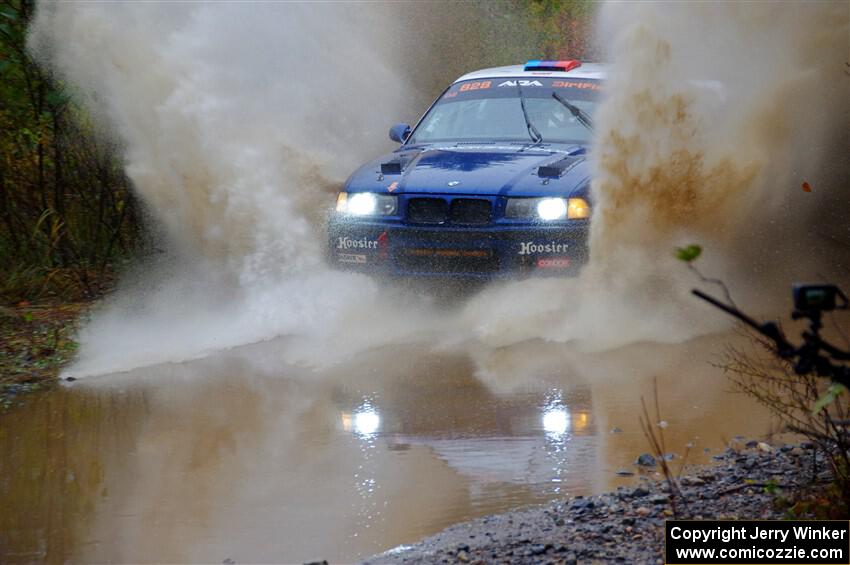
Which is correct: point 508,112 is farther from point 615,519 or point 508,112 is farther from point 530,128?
point 615,519

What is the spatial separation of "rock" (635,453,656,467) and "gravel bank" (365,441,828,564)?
31 cm

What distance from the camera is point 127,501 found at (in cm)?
516

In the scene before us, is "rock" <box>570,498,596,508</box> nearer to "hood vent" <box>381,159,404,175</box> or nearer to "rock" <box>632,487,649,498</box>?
"rock" <box>632,487,649,498</box>

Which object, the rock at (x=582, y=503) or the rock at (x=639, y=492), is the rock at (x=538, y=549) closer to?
the rock at (x=582, y=503)

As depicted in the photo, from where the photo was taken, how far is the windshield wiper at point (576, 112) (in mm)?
9384

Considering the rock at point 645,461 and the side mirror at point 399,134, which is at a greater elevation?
the side mirror at point 399,134

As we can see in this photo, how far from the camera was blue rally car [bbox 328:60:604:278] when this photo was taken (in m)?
8.23

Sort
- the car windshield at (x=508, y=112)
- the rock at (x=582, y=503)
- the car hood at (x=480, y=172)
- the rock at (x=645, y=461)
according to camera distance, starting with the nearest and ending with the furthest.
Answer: the rock at (x=582, y=503)
the rock at (x=645, y=461)
the car hood at (x=480, y=172)
the car windshield at (x=508, y=112)

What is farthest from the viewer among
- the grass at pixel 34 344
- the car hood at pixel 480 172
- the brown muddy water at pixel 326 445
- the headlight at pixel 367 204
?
the headlight at pixel 367 204

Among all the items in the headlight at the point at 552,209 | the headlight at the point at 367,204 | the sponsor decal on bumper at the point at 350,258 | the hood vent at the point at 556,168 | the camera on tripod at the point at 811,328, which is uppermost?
the hood vent at the point at 556,168

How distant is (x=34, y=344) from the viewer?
8688 millimetres

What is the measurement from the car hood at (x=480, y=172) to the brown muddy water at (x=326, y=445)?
1.26m

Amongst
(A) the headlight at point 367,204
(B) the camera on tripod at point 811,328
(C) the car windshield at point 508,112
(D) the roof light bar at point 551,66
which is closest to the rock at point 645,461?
(B) the camera on tripod at point 811,328

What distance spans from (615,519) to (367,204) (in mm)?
4763
